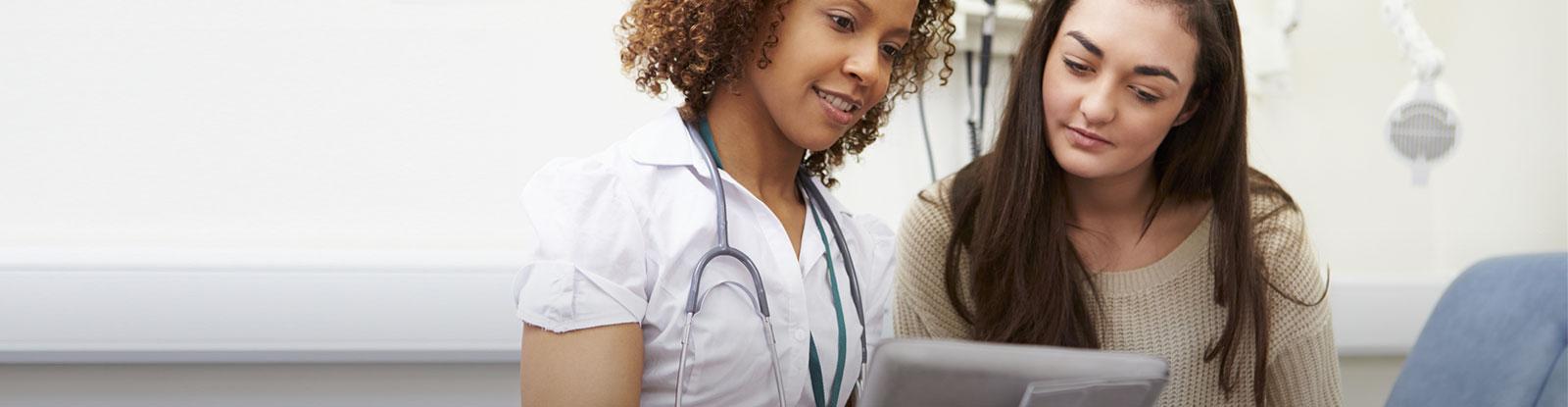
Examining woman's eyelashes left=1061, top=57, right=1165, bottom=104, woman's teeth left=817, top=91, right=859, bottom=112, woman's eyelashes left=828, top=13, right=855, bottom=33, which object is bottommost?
woman's teeth left=817, top=91, right=859, bottom=112

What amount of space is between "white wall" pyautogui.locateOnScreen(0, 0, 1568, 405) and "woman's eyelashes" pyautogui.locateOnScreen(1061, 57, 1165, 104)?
63 centimetres

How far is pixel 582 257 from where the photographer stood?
90 centimetres

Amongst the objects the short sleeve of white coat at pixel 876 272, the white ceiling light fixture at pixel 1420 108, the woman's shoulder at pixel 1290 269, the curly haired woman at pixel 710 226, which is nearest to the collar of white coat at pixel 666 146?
the curly haired woman at pixel 710 226

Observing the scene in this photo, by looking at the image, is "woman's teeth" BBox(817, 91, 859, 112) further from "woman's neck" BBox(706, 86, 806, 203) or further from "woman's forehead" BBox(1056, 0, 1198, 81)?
"woman's forehead" BBox(1056, 0, 1198, 81)

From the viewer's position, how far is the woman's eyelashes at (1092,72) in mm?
1147

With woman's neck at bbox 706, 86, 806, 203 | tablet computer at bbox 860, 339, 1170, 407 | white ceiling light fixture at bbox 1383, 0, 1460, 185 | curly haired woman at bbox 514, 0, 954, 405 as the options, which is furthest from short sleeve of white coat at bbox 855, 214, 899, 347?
white ceiling light fixture at bbox 1383, 0, 1460, 185

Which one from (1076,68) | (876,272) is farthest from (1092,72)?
(876,272)

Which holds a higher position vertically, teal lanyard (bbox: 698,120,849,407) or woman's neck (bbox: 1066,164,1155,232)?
woman's neck (bbox: 1066,164,1155,232)

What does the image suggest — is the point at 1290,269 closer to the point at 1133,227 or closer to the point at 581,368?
the point at 1133,227

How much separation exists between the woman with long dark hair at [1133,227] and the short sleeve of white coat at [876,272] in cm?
9

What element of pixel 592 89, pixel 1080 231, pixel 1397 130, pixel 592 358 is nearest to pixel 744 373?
pixel 592 358

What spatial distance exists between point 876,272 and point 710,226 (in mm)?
274

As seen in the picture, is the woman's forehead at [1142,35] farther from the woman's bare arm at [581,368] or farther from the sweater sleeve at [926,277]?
the woman's bare arm at [581,368]

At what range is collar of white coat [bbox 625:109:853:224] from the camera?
990mm
